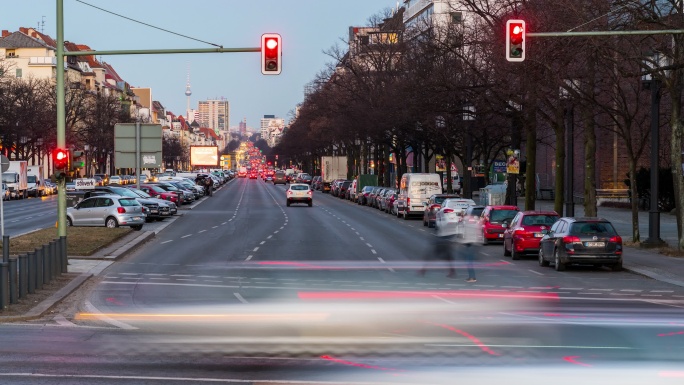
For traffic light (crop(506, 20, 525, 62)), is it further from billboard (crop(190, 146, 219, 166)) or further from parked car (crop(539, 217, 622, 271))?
billboard (crop(190, 146, 219, 166))

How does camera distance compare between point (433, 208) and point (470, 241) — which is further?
point (433, 208)

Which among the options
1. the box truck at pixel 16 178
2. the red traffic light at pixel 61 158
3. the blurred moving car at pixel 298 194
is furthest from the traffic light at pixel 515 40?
the box truck at pixel 16 178

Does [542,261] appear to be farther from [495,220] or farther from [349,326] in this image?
[349,326]

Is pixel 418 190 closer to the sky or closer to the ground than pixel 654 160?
closer to the ground

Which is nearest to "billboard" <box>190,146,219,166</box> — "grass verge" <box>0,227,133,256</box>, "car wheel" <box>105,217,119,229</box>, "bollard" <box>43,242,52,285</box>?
"car wheel" <box>105,217,119,229</box>

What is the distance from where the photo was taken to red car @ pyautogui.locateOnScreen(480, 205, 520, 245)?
41156 mm

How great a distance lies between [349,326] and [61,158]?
13.3m

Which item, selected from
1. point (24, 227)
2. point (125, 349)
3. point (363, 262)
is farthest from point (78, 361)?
point (24, 227)

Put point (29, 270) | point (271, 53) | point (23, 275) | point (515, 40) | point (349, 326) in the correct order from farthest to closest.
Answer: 1. point (271, 53)
2. point (515, 40)
3. point (29, 270)
4. point (23, 275)
5. point (349, 326)

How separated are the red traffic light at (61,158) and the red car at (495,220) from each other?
18.2m

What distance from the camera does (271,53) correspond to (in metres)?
25.3

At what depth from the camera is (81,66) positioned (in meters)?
192

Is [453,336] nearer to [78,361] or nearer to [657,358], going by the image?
[657,358]

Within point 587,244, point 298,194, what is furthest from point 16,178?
point 587,244
